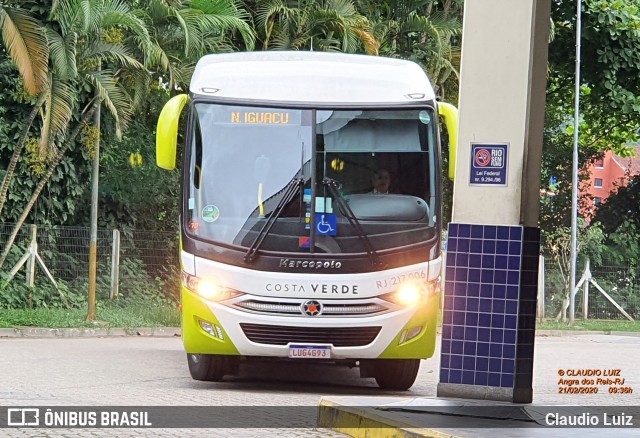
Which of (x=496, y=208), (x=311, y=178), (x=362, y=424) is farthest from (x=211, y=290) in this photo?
(x=362, y=424)

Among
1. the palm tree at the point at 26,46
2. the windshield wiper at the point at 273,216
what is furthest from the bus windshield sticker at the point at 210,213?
the palm tree at the point at 26,46

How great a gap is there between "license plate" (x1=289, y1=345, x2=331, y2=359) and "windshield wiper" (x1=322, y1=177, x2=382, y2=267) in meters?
0.99

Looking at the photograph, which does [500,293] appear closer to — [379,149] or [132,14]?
[379,149]

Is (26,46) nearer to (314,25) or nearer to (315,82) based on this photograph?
(314,25)

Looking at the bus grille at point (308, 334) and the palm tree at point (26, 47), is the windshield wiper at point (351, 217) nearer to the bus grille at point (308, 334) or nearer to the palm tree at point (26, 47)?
the bus grille at point (308, 334)

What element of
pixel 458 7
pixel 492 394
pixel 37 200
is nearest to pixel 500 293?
pixel 492 394

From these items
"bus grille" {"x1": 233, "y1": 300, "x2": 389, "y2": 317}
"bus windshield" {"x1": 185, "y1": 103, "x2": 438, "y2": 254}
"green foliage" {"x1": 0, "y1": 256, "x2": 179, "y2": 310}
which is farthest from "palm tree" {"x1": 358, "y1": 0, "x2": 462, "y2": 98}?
"bus grille" {"x1": 233, "y1": 300, "x2": 389, "y2": 317}

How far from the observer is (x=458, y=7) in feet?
102

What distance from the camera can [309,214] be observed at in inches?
497

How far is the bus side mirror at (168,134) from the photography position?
12992 millimetres

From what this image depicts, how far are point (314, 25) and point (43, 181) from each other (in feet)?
21.2

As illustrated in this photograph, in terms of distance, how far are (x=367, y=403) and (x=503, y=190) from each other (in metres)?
2.08

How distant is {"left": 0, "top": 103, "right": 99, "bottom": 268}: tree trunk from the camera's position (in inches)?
941

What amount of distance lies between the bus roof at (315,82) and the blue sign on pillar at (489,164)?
2629mm
